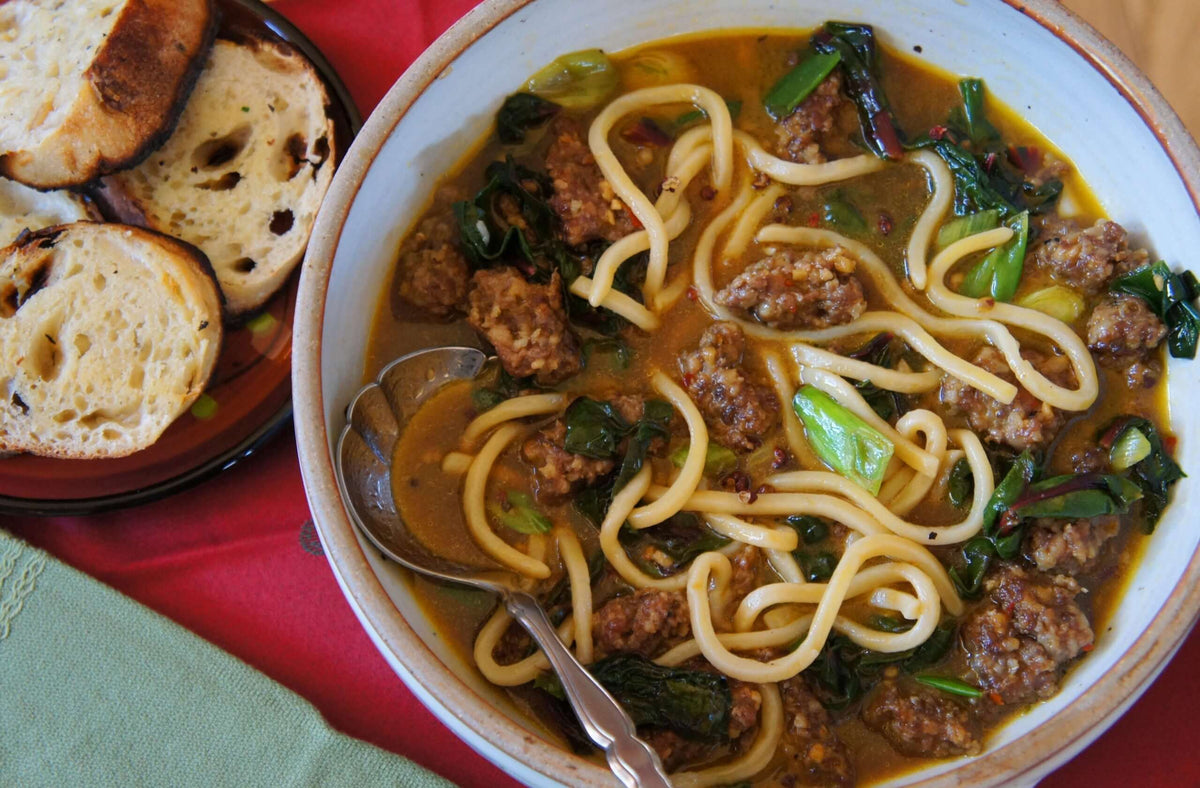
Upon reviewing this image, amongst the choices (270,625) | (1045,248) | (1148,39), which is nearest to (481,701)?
(270,625)

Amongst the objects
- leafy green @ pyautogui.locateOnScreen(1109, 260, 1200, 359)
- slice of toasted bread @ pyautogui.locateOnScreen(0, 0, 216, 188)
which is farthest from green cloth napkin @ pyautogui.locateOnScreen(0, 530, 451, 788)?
leafy green @ pyautogui.locateOnScreen(1109, 260, 1200, 359)

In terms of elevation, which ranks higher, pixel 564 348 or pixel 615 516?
pixel 564 348

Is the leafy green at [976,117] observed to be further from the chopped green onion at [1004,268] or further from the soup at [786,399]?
the chopped green onion at [1004,268]

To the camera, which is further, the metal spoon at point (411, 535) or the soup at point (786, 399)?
the soup at point (786, 399)

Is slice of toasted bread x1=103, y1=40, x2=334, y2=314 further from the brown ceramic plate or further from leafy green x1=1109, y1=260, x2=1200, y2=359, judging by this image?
leafy green x1=1109, y1=260, x2=1200, y2=359

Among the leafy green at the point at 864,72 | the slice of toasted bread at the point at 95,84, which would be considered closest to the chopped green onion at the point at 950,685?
the leafy green at the point at 864,72

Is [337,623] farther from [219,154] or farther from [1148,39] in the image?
[1148,39]

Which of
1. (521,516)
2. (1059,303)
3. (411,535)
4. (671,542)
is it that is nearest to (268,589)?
(411,535)
